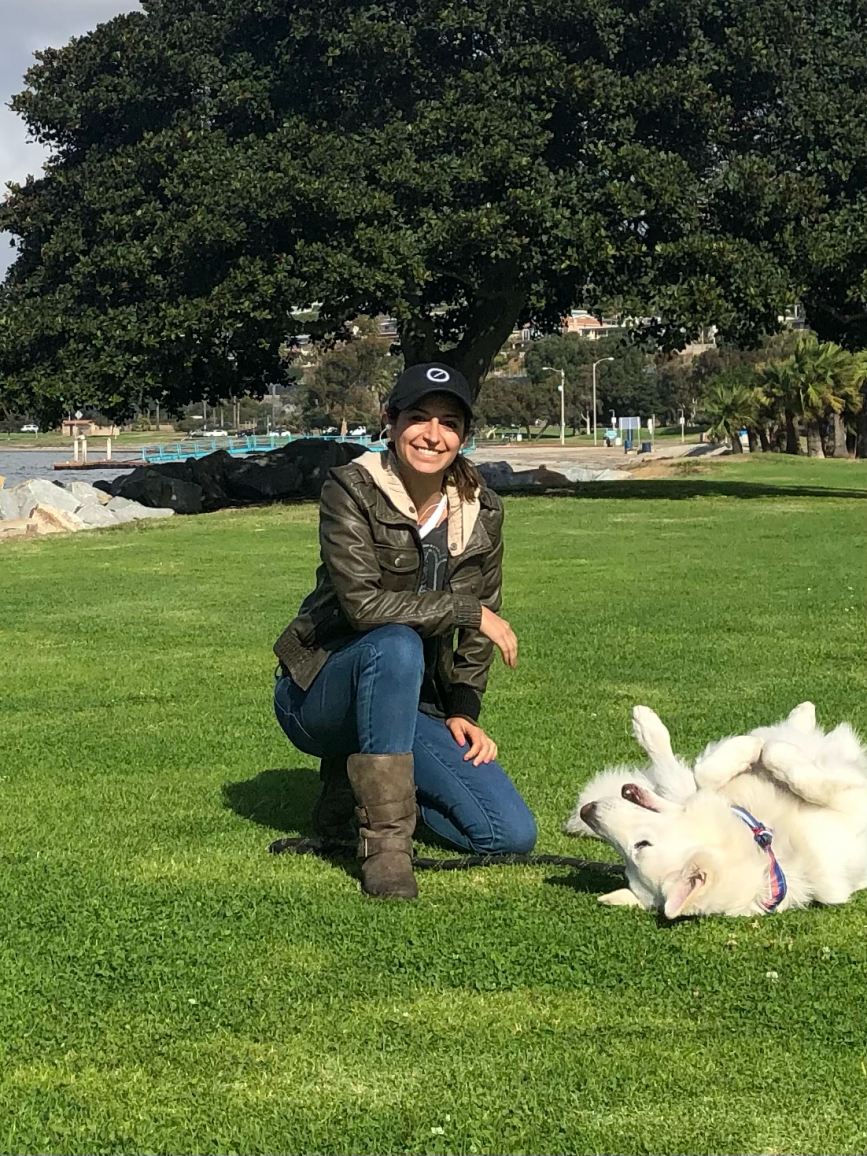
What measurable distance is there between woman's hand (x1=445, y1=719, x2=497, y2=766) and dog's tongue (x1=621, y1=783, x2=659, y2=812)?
2.23 feet

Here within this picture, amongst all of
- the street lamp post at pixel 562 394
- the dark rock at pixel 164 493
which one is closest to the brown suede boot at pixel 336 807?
the dark rock at pixel 164 493

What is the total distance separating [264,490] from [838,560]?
1455 centimetres

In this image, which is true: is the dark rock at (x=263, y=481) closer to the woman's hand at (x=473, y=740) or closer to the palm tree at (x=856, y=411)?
the woman's hand at (x=473, y=740)

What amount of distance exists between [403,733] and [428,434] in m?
0.96

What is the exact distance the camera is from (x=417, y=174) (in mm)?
21516

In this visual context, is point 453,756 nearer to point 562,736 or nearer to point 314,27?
point 562,736

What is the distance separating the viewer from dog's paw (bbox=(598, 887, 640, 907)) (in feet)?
12.8

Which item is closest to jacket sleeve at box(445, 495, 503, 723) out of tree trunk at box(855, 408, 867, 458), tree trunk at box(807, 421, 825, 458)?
tree trunk at box(855, 408, 867, 458)

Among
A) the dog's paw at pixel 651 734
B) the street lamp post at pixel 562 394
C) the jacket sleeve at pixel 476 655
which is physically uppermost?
the street lamp post at pixel 562 394

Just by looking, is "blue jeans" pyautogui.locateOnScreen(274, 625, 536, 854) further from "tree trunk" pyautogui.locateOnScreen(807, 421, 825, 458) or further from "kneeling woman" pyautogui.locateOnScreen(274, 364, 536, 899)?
"tree trunk" pyautogui.locateOnScreen(807, 421, 825, 458)

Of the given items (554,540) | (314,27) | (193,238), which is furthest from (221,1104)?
(314,27)

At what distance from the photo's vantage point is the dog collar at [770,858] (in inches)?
147

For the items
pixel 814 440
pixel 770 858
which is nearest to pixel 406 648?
pixel 770 858

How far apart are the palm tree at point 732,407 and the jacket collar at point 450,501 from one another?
5504cm
